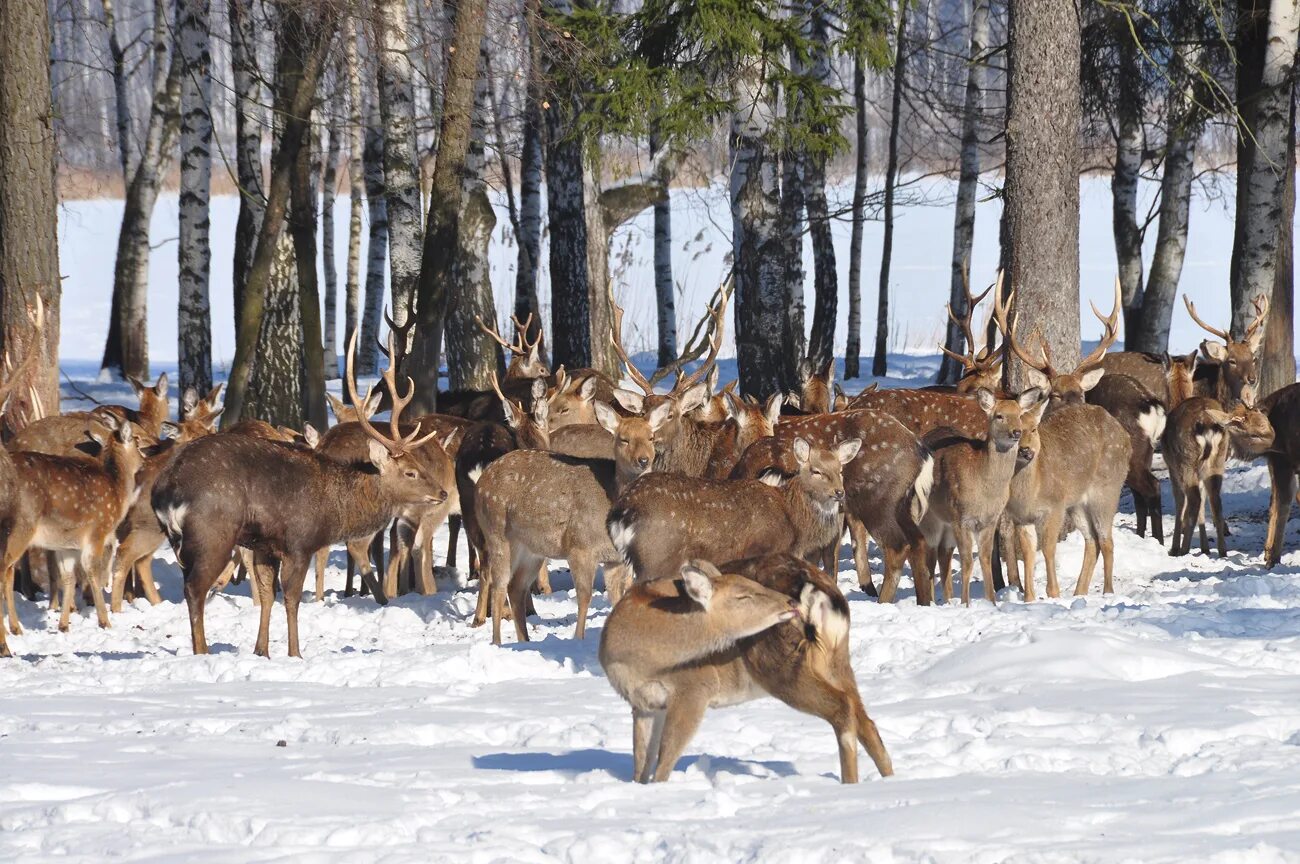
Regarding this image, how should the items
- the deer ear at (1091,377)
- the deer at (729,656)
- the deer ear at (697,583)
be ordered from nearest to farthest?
1. the deer at (729,656)
2. the deer ear at (697,583)
3. the deer ear at (1091,377)

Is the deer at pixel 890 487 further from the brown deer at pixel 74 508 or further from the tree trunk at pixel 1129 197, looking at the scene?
the tree trunk at pixel 1129 197

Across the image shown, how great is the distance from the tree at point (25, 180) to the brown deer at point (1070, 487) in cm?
689

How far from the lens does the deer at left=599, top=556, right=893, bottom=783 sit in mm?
5750

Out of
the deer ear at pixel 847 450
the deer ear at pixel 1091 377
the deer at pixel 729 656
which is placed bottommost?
the deer at pixel 729 656

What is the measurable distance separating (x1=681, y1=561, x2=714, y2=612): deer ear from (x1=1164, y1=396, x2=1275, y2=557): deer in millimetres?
7174

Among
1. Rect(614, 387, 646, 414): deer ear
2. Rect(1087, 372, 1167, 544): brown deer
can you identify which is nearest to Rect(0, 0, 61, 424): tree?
Rect(614, 387, 646, 414): deer ear

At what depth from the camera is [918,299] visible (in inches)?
1532

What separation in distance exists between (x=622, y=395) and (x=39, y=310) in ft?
13.2

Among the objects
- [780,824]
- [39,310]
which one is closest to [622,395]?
[39,310]

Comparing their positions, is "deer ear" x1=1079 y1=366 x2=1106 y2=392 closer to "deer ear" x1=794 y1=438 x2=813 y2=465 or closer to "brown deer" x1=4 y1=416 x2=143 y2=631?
"deer ear" x1=794 y1=438 x2=813 y2=465

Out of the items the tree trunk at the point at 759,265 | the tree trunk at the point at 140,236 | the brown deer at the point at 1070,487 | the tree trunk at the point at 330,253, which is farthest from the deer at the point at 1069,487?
the tree trunk at the point at 330,253

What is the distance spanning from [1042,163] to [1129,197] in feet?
29.0

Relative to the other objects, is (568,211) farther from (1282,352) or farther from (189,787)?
(189,787)

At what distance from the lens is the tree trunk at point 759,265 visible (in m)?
14.8
